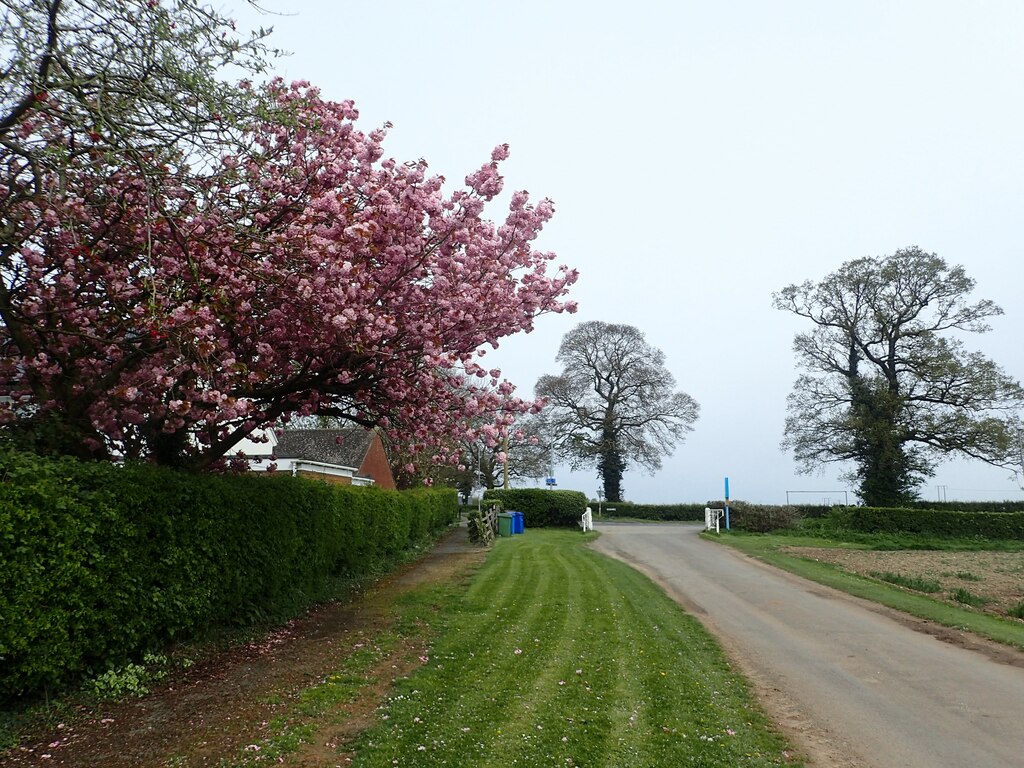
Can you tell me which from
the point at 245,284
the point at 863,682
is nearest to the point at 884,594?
the point at 863,682

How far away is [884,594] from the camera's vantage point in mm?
14148

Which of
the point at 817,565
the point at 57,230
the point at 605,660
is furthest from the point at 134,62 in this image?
the point at 817,565

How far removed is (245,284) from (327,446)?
3157 cm

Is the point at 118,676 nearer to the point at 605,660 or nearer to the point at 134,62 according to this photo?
the point at 605,660

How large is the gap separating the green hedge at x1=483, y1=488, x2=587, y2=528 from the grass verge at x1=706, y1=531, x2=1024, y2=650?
41.1 feet

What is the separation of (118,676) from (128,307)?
3901mm

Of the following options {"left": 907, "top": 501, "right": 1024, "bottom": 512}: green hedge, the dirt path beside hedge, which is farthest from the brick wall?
{"left": 907, "top": 501, "right": 1024, "bottom": 512}: green hedge

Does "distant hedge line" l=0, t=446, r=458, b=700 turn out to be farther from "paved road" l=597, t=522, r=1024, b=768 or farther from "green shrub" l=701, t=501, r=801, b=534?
"green shrub" l=701, t=501, r=801, b=534

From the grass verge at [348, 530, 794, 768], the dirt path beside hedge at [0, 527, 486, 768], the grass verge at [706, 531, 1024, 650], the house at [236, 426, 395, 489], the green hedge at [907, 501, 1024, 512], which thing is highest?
the house at [236, 426, 395, 489]

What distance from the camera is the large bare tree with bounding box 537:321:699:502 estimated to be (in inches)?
1919

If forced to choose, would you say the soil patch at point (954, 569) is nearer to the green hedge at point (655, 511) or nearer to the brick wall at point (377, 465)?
the green hedge at point (655, 511)

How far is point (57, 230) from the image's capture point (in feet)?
26.2

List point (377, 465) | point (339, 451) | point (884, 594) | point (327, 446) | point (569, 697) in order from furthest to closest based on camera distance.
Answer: point (377, 465)
point (327, 446)
point (339, 451)
point (884, 594)
point (569, 697)

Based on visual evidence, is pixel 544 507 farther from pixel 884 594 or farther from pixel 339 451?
pixel 884 594
